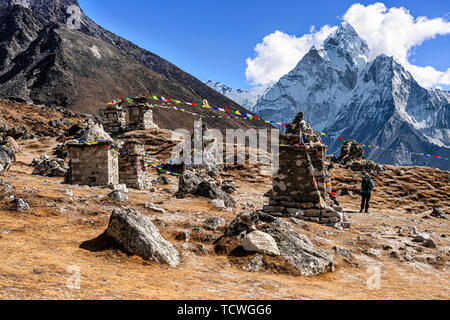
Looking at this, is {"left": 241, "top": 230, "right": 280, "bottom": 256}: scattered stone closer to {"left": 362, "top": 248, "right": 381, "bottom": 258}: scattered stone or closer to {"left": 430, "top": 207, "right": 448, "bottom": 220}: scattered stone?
{"left": 362, "top": 248, "right": 381, "bottom": 258}: scattered stone

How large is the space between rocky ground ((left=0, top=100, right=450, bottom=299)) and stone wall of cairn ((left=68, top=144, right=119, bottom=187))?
1587 mm

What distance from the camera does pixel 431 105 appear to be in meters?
169

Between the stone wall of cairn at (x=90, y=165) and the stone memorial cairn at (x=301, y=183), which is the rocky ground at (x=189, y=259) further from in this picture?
the stone wall of cairn at (x=90, y=165)

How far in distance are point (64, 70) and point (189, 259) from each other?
6780 centimetres

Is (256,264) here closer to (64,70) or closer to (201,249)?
(201,249)

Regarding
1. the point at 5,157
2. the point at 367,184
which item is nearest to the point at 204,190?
the point at 367,184

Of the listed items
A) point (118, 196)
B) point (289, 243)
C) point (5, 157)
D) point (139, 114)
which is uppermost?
point (139, 114)

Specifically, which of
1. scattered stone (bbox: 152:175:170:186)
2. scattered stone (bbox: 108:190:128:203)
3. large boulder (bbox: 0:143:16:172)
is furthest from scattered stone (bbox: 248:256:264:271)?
large boulder (bbox: 0:143:16:172)

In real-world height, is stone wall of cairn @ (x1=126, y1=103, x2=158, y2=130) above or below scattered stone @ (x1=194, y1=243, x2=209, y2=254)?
above

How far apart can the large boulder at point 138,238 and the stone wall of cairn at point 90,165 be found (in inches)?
276

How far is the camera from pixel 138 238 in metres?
4.84

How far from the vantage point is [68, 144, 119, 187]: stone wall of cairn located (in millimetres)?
11734

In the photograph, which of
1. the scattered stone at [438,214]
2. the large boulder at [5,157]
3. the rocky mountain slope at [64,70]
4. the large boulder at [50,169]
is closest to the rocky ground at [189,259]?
the scattered stone at [438,214]

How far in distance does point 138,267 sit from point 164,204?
4798 mm
